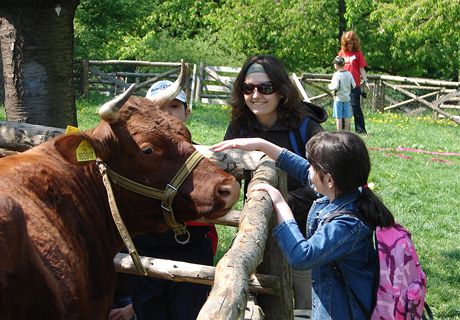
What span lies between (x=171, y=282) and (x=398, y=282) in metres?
1.49

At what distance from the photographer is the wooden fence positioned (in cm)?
2273

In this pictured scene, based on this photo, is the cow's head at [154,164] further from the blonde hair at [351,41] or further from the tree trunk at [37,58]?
the blonde hair at [351,41]

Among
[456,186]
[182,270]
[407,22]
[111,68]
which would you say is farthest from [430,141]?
[111,68]

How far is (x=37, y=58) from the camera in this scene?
583cm

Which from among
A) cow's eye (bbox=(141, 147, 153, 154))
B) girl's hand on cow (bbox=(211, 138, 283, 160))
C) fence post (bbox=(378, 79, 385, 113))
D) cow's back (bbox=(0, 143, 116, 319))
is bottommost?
fence post (bbox=(378, 79, 385, 113))

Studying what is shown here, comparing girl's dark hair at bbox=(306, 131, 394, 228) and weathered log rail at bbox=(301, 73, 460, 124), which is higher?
girl's dark hair at bbox=(306, 131, 394, 228)

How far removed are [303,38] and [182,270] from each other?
25770mm

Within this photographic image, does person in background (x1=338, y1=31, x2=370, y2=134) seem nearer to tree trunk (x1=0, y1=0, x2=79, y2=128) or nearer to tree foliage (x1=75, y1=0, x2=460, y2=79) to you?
tree foliage (x1=75, y1=0, x2=460, y2=79)

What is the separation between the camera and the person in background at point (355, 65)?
15.7m

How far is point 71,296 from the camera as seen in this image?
9.84ft

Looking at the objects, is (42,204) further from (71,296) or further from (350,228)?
(350,228)

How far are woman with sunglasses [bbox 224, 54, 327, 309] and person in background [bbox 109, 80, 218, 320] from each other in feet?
1.46

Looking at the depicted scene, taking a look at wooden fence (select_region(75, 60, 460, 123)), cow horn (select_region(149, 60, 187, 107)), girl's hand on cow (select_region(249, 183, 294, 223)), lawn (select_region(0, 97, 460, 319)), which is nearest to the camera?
girl's hand on cow (select_region(249, 183, 294, 223))

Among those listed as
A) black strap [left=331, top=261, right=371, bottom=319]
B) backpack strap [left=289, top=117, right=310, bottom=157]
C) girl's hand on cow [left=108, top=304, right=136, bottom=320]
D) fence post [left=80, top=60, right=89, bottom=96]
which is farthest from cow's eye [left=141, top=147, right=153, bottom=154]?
fence post [left=80, top=60, right=89, bottom=96]
